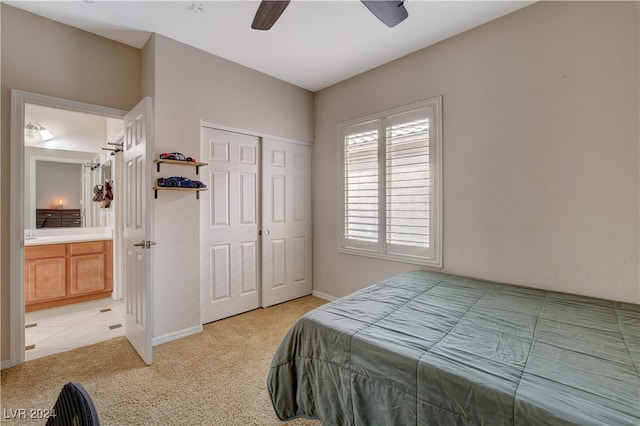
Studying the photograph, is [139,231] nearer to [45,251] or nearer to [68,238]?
[45,251]

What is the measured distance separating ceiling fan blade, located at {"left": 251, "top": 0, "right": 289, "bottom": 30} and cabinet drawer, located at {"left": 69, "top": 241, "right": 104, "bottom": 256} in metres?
3.66

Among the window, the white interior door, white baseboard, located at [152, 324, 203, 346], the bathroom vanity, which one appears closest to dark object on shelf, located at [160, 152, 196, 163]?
the white interior door

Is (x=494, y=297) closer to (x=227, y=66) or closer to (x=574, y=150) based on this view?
(x=574, y=150)

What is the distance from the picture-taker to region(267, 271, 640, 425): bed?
98 cm

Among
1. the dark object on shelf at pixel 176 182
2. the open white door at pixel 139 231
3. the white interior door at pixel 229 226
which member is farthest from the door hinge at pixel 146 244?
the white interior door at pixel 229 226

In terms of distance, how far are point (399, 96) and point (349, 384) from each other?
109 inches

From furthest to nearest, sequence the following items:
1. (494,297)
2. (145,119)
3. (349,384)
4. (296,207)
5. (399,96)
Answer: (296,207)
(399,96)
(145,119)
(494,297)
(349,384)

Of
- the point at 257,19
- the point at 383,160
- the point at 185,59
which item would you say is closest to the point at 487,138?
the point at 383,160

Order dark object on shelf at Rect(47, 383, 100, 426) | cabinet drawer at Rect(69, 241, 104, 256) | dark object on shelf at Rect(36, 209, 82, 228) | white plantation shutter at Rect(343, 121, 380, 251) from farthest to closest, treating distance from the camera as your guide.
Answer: dark object on shelf at Rect(36, 209, 82, 228), cabinet drawer at Rect(69, 241, 104, 256), white plantation shutter at Rect(343, 121, 380, 251), dark object on shelf at Rect(47, 383, 100, 426)

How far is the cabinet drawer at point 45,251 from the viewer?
3.37m

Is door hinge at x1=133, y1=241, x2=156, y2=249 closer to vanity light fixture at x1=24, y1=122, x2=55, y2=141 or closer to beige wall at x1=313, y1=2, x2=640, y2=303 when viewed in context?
beige wall at x1=313, y1=2, x2=640, y2=303

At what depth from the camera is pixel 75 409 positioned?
2.02ft

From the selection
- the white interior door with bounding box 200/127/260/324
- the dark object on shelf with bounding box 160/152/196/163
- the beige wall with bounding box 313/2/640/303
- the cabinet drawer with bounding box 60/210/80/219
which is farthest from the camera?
the cabinet drawer with bounding box 60/210/80/219

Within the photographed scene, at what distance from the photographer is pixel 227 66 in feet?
10.2
